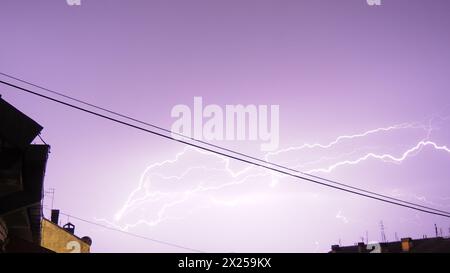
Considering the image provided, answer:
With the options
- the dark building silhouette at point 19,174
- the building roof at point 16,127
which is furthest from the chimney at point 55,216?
the building roof at point 16,127

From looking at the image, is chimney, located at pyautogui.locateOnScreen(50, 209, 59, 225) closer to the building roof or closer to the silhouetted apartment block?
the silhouetted apartment block

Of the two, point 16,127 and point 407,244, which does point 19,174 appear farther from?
point 407,244

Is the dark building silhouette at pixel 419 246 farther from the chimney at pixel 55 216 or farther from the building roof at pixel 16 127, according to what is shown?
the building roof at pixel 16 127

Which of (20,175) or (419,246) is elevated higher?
(20,175)

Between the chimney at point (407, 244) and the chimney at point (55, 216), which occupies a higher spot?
the chimney at point (55, 216)

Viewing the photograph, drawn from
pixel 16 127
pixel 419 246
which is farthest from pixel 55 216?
pixel 419 246

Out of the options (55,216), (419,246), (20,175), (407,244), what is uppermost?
(20,175)

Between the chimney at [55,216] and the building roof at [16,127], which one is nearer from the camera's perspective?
the building roof at [16,127]

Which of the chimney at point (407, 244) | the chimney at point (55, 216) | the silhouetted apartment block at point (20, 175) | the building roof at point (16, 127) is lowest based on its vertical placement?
the chimney at point (407, 244)

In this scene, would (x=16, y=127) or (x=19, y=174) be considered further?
(x=19, y=174)

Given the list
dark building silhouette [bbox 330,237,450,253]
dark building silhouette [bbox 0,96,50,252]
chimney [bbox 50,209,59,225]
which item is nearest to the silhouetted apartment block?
dark building silhouette [bbox 0,96,50,252]
